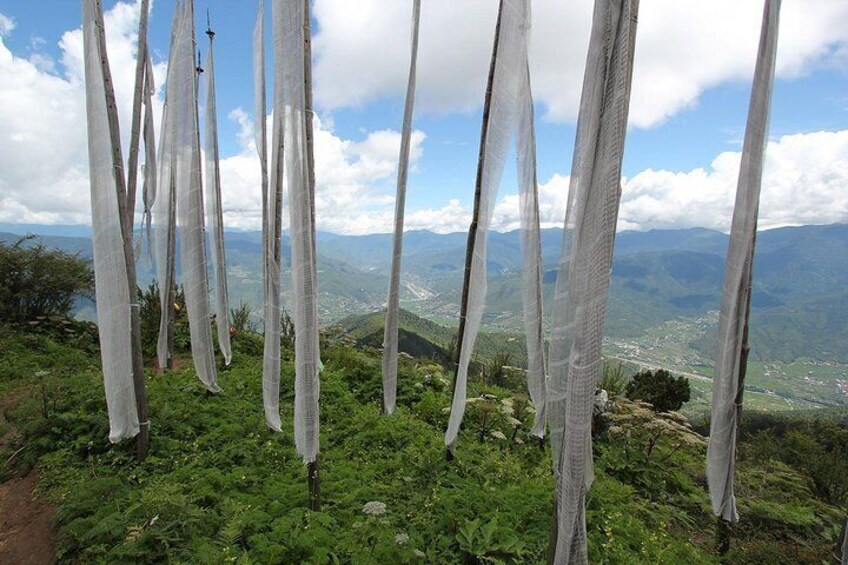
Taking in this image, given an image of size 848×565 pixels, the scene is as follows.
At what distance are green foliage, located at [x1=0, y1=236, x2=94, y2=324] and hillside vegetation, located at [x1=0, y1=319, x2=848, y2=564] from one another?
2647mm

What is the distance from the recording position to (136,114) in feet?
12.9

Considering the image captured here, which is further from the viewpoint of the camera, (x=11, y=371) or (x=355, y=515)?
(x=11, y=371)

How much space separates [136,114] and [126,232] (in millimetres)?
1436

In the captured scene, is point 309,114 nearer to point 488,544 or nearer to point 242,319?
point 488,544

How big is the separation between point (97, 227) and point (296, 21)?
85.6 inches

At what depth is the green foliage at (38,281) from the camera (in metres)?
7.50

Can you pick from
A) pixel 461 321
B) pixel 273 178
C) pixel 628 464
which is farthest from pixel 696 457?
pixel 273 178

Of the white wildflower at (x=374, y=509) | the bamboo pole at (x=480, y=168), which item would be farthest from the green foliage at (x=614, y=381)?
the white wildflower at (x=374, y=509)

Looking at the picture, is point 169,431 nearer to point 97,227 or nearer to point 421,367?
point 97,227

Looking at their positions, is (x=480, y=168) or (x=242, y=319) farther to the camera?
(x=242, y=319)

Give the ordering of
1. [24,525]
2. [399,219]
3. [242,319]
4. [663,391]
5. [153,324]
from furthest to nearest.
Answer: [242,319] → [153,324] → [663,391] → [399,219] → [24,525]

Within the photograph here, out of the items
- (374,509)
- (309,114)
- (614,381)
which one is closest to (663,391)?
(614,381)

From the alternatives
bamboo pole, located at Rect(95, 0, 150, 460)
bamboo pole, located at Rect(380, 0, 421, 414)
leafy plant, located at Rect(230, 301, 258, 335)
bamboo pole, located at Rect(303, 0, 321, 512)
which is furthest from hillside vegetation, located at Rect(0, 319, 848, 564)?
leafy plant, located at Rect(230, 301, 258, 335)

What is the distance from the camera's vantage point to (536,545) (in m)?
2.57
